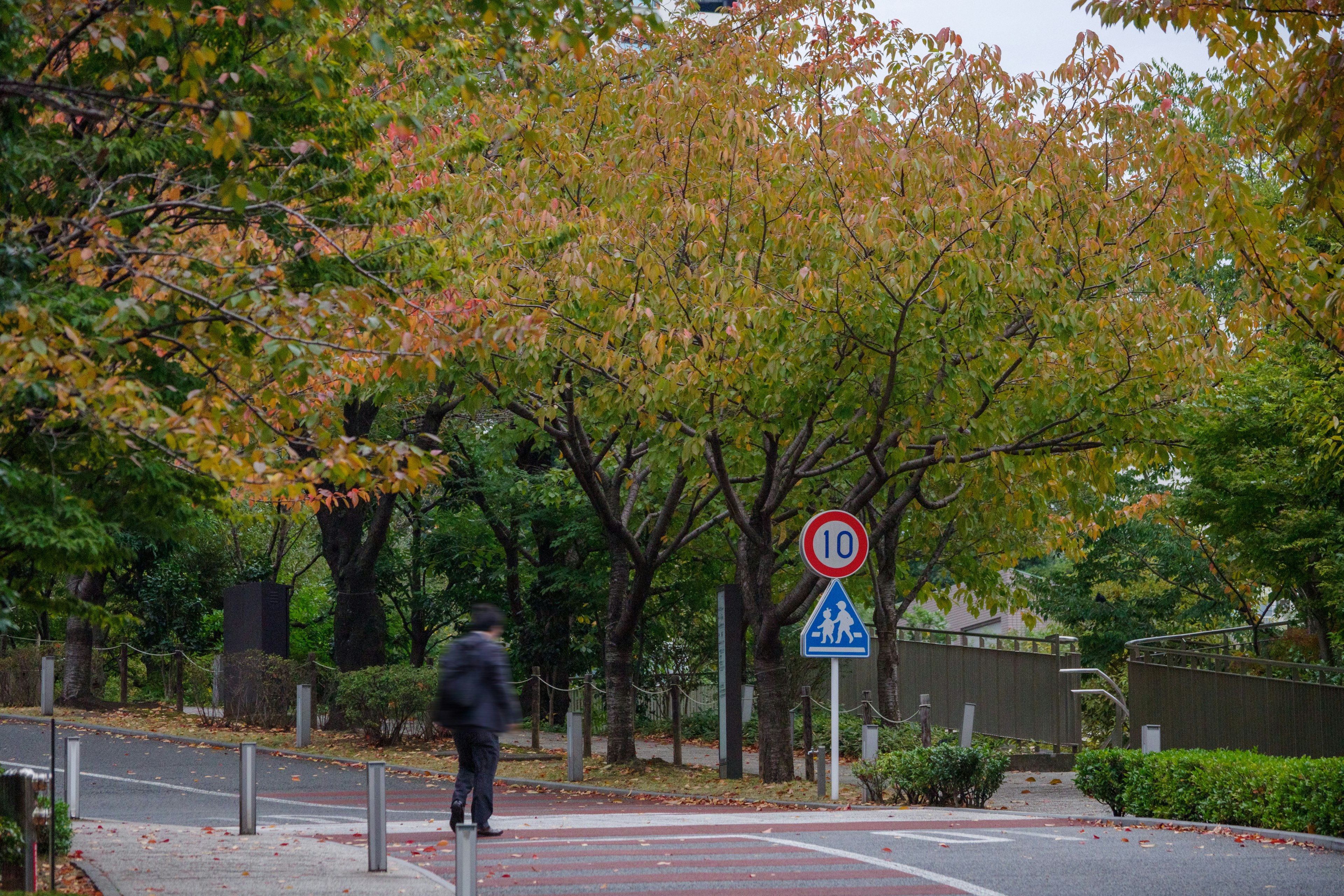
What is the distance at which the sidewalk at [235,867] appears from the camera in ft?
27.4

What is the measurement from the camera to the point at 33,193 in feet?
27.6

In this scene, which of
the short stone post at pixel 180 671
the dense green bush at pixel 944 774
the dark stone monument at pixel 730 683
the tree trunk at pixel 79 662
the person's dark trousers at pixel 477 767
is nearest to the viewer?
the person's dark trousers at pixel 477 767

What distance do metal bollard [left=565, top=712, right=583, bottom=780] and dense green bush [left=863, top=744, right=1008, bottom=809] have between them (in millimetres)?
4354

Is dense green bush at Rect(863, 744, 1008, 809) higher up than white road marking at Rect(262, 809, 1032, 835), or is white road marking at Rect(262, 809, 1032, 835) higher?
dense green bush at Rect(863, 744, 1008, 809)

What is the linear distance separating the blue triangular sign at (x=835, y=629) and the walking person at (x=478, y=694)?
453 cm

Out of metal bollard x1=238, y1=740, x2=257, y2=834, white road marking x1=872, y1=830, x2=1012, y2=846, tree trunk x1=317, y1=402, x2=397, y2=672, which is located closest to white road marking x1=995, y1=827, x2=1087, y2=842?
white road marking x1=872, y1=830, x2=1012, y2=846

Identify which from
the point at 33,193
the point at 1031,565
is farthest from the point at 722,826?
the point at 1031,565

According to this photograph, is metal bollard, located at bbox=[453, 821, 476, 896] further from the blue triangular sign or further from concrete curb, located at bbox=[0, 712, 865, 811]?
concrete curb, located at bbox=[0, 712, 865, 811]

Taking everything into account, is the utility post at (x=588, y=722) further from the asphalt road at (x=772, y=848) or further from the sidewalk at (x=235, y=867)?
the sidewalk at (x=235, y=867)

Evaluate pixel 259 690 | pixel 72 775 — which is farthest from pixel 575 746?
pixel 259 690

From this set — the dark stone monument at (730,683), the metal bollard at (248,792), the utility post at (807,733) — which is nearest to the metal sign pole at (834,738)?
the utility post at (807,733)

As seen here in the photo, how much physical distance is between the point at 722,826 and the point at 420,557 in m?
16.9

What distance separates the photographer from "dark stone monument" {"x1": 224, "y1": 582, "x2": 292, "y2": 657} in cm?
2444

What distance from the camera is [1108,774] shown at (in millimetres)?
13570
